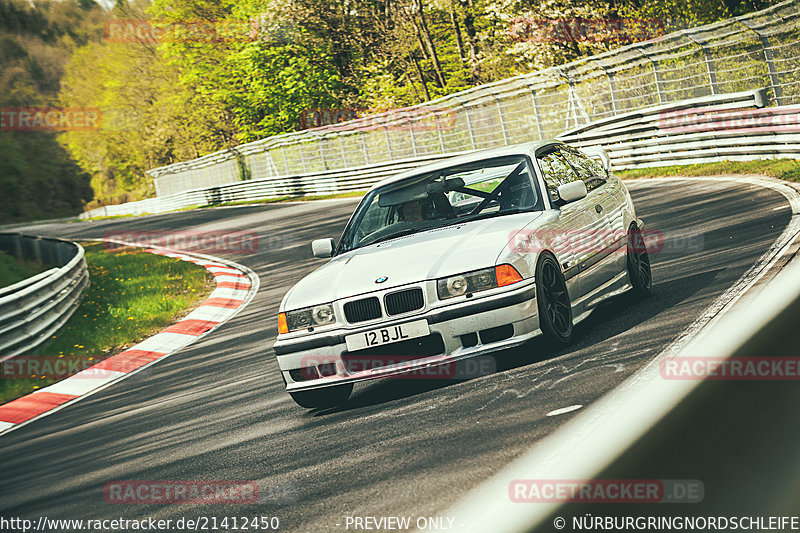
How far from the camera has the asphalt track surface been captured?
4.54 metres

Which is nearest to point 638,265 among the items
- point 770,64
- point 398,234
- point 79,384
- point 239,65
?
point 398,234

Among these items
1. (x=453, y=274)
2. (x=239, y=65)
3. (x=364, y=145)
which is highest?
(x=239, y=65)

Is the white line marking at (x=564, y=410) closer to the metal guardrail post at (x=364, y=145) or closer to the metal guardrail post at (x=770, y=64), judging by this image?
the metal guardrail post at (x=770, y=64)

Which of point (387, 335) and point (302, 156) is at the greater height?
point (302, 156)

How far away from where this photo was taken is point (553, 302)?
646 cm

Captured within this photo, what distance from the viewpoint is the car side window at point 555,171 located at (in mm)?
7355

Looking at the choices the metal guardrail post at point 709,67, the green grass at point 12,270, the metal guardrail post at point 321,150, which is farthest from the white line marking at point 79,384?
the metal guardrail post at point 321,150

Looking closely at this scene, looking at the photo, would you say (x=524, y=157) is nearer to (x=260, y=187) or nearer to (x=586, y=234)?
(x=586, y=234)

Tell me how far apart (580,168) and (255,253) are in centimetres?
1376

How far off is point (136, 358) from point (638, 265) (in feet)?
22.1

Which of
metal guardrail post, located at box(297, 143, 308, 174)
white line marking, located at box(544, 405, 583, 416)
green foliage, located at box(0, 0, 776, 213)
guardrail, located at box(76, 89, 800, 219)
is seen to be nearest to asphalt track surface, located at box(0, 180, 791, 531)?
white line marking, located at box(544, 405, 583, 416)

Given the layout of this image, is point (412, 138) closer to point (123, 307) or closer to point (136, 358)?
point (123, 307)

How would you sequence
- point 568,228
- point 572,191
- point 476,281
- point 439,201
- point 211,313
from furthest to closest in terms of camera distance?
1. point 211,313
2. point 439,201
3. point 568,228
4. point 572,191
5. point 476,281

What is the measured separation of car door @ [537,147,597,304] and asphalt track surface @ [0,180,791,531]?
1.58 feet
